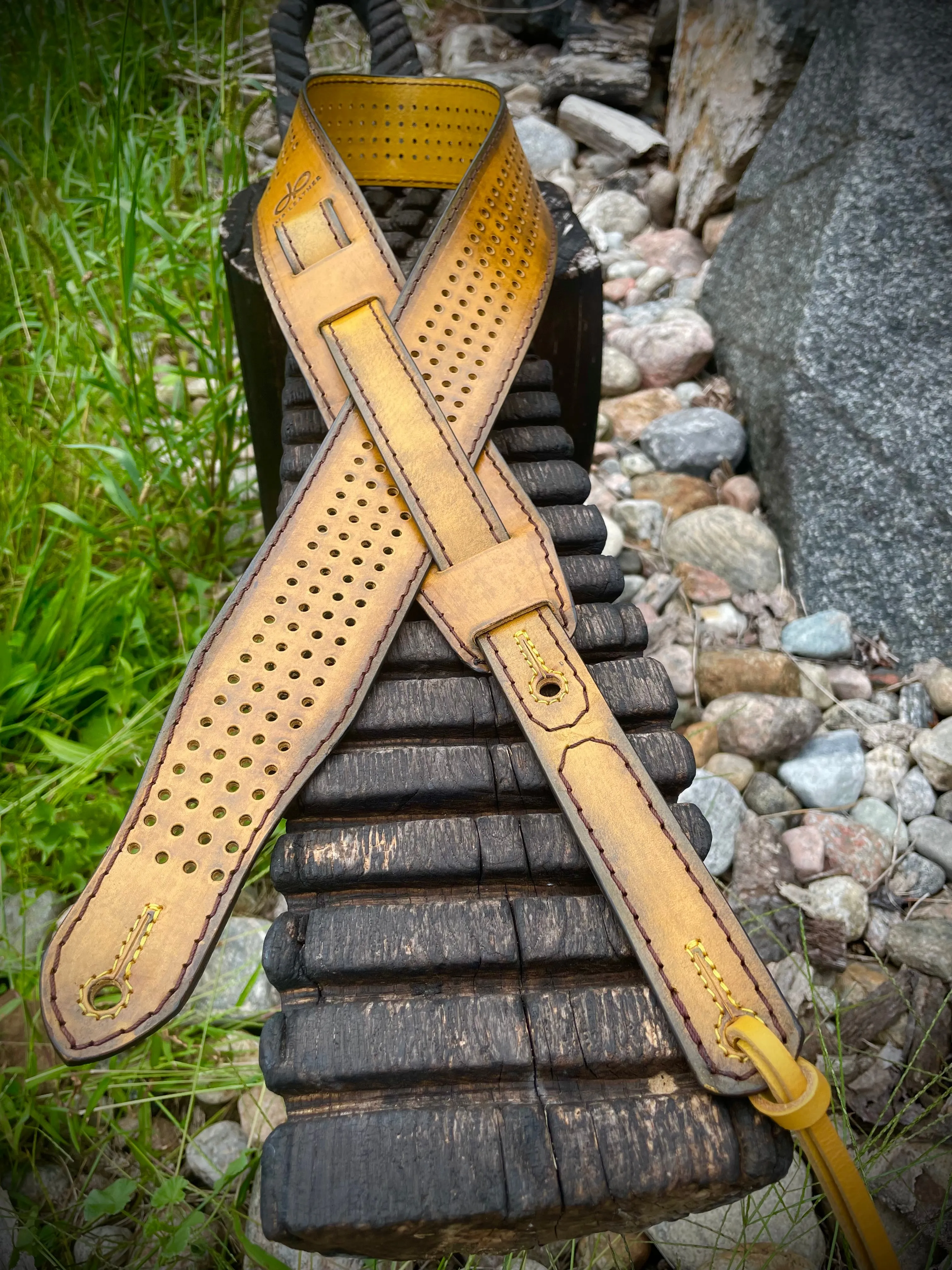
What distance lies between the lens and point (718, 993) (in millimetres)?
867

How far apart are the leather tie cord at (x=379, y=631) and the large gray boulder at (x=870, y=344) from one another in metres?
1.29

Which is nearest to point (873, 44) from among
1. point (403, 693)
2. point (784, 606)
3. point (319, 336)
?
point (784, 606)

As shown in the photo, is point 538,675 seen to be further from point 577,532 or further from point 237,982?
point 237,982

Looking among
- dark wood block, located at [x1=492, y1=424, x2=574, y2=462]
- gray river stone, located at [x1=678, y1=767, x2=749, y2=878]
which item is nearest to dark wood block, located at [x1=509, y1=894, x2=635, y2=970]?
dark wood block, located at [x1=492, y1=424, x2=574, y2=462]

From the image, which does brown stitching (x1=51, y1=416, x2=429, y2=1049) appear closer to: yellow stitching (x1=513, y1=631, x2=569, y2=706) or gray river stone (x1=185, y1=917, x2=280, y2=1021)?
yellow stitching (x1=513, y1=631, x2=569, y2=706)

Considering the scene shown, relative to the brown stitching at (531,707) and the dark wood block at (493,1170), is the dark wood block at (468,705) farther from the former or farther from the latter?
the dark wood block at (493,1170)

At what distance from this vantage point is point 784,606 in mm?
2625

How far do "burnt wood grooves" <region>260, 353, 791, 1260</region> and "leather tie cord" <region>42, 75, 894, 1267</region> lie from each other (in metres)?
0.04

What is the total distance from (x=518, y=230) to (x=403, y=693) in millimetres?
1081

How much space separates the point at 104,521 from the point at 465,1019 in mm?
2268

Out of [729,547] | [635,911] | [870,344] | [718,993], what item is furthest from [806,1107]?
[870,344]

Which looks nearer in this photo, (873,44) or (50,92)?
(873,44)

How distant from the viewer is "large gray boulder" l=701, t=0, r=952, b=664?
2.40 meters

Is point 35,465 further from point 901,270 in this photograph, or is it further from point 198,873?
point 901,270
